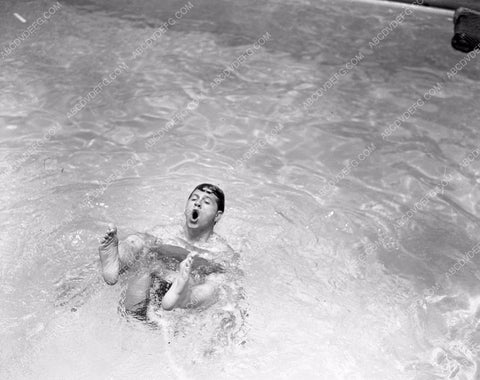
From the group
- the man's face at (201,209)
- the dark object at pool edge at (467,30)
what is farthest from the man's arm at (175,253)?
the dark object at pool edge at (467,30)

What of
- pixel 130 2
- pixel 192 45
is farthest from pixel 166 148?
pixel 130 2

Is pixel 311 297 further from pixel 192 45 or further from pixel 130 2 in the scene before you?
pixel 130 2

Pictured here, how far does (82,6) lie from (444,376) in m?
7.77

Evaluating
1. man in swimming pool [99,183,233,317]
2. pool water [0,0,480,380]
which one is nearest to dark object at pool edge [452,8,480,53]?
pool water [0,0,480,380]

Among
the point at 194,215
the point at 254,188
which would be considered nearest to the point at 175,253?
the point at 194,215

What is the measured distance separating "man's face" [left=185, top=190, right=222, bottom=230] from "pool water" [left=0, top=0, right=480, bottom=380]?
42 cm

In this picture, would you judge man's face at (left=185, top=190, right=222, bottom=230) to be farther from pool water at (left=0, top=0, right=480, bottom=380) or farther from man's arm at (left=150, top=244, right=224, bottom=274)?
pool water at (left=0, top=0, right=480, bottom=380)

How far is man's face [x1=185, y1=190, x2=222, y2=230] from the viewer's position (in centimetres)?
394

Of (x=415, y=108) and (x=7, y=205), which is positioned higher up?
(x=7, y=205)

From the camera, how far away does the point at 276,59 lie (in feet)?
25.3

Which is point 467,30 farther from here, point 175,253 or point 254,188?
point 175,253

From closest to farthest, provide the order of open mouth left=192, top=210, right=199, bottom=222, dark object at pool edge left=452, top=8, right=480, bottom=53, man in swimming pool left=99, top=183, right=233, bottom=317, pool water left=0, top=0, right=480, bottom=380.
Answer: man in swimming pool left=99, top=183, right=233, bottom=317, pool water left=0, top=0, right=480, bottom=380, open mouth left=192, top=210, right=199, bottom=222, dark object at pool edge left=452, top=8, right=480, bottom=53

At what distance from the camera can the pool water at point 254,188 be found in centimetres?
370

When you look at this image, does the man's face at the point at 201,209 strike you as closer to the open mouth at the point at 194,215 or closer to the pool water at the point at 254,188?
the open mouth at the point at 194,215
